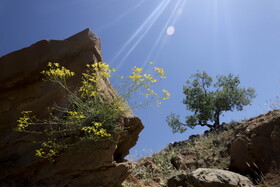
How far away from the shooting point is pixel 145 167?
28.4 feet

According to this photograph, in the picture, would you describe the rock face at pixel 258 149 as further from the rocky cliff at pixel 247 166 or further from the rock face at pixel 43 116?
the rock face at pixel 43 116

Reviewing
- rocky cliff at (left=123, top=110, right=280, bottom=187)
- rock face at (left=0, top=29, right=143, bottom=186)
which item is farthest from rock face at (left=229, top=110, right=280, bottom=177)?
rock face at (left=0, top=29, right=143, bottom=186)

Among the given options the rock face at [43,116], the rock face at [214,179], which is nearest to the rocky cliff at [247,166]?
the rock face at [214,179]

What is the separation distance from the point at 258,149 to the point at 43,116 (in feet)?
18.1

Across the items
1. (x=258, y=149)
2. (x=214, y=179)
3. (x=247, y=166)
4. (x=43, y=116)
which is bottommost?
(x=214, y=179)

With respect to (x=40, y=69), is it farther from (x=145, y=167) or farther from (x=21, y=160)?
(x=145, y=167)

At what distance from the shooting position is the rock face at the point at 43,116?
200 inches

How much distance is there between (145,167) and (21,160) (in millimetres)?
4529

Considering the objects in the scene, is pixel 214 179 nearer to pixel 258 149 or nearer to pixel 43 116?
pixel 258 149

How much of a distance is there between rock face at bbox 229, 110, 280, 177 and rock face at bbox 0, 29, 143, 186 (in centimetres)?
287

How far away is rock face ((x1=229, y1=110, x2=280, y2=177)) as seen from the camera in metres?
5.61

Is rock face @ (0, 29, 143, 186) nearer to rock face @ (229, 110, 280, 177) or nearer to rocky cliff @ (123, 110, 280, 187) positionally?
rocky cliff @ (123, 110, 280, 187)

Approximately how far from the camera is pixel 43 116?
5816 mm

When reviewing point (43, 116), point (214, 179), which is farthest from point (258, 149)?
point (43, 116)
